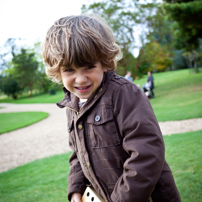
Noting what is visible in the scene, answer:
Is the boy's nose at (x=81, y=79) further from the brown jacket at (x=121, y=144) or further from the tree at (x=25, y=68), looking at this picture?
the tree at (x=25, y=68)

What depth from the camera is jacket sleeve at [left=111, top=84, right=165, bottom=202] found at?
1150 mm

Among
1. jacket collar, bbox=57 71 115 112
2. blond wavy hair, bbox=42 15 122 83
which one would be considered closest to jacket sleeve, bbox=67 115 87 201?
jacket collar, bbox=57 71 115 112

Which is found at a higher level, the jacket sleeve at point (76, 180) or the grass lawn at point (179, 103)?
the jacket sleeve at point (76, 180)

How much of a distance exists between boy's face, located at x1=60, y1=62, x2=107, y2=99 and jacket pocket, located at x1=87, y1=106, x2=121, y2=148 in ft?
0.44

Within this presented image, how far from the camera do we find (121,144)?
130 cm

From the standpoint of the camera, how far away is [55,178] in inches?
169

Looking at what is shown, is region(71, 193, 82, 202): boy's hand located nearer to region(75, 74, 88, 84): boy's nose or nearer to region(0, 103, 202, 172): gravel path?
region(75, 74, 88, 84): boy's nose

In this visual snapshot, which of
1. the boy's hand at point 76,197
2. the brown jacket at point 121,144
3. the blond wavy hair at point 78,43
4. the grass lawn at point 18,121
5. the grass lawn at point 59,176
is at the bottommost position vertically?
the grass lawn at point 18,121

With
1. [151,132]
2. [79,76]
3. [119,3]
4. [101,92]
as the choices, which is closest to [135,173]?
[151,132]

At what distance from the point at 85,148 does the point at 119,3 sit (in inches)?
756

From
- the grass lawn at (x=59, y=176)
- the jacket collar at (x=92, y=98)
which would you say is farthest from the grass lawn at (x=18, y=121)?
the jacket collar at (x=92, y=98)

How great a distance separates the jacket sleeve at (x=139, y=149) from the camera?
115 centimetres

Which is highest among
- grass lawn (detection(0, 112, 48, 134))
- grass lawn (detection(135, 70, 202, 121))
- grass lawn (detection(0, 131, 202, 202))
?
grass lawn (detection(0, 131, 202, 202))

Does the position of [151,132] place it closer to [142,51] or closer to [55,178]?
[55,178]
